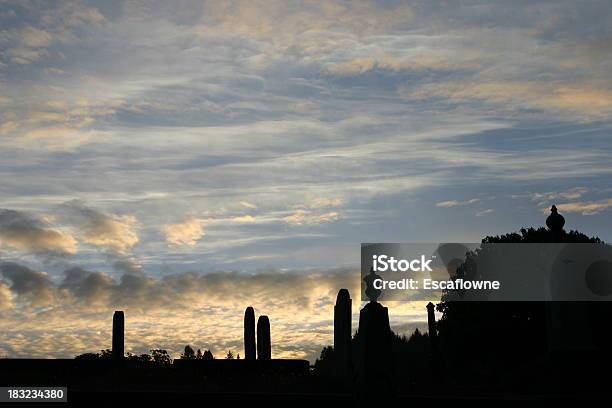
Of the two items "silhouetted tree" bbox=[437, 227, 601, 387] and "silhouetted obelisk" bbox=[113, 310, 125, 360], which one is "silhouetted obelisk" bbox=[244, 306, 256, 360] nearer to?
"silhouetted obelisk" bbox=[113, 310, 125, 360]

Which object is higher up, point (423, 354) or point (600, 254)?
point (600, 254)

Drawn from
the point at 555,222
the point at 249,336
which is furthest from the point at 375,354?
the point at 249,336

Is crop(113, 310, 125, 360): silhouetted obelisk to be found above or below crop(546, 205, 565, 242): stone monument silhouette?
below

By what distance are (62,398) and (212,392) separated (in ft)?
10.8

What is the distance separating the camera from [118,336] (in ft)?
92.1

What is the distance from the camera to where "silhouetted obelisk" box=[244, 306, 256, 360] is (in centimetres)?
2970

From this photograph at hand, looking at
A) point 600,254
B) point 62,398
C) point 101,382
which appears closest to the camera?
point 62,398

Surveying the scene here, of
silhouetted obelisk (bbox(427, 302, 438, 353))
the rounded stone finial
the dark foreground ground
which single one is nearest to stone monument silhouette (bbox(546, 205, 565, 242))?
the rounded stone finial

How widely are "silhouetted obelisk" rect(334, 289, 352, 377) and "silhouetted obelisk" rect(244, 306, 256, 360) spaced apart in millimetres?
6203

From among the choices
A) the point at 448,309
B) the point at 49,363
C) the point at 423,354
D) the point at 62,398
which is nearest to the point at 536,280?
the point at 448,309

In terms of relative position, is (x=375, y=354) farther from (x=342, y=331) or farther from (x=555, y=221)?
(x=342, y=331)

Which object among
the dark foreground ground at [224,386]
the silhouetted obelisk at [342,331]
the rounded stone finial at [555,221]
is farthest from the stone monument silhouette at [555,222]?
the silhouetted obelisk at [342,331]

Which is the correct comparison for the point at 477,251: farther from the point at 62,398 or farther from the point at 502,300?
the point at 62,398

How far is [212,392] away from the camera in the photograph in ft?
57.0
